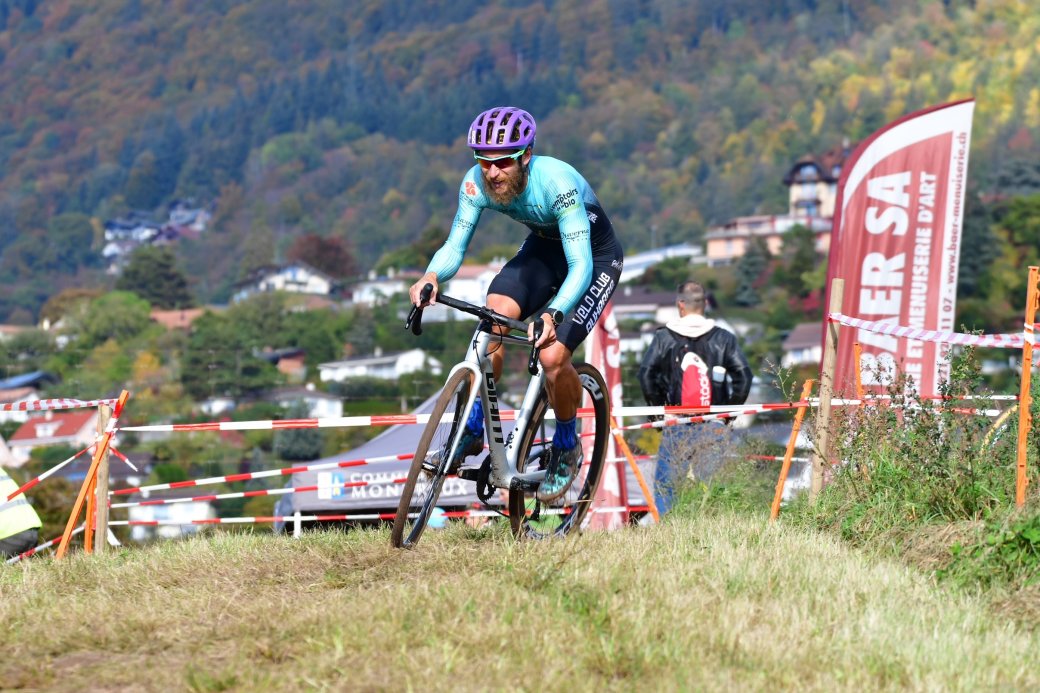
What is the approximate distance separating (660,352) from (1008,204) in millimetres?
140367

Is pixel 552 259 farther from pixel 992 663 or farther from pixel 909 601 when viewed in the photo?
pixel 992 663

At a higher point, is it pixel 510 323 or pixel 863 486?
pixel 510 323

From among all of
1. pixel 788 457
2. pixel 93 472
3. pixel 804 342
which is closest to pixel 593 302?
pixel 788 457

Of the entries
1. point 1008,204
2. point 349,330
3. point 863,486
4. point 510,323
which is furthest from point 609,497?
point 1008,204

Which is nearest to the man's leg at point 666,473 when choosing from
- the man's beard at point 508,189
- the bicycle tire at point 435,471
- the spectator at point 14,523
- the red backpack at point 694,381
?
the red backpack at point 694,381

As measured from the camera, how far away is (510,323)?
22.2 feet

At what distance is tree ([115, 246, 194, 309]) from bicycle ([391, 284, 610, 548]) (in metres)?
185

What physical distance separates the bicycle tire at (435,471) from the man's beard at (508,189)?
853 millimetres

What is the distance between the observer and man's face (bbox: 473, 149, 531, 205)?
6785 millimetres

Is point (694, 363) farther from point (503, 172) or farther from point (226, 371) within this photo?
point (226, 371)

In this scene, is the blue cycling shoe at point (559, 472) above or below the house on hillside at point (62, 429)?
above

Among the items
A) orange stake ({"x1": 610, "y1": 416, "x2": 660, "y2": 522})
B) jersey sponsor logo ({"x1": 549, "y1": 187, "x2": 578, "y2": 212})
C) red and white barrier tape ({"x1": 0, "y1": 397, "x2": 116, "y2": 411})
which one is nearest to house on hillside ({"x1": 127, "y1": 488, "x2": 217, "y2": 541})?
red and white barrier tape ({"x1": 0, "y1": 397, "x2": 116, "y2": 411})

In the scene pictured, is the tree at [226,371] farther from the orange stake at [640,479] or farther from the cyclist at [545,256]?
the cyclist at [545,256]

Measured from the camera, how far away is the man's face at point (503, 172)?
6.79 metres
